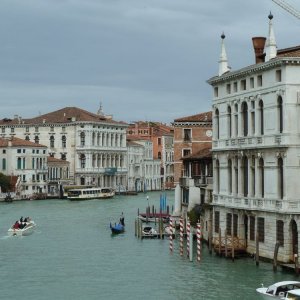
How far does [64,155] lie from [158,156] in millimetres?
17339

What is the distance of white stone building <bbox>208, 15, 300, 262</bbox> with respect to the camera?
64.0 ft

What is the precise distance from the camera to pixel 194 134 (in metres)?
35.6

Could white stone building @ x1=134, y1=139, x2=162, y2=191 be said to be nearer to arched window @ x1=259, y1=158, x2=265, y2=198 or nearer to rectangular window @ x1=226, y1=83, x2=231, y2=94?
rectangular window @ x1=226, y1=83, x2=231, y2=94

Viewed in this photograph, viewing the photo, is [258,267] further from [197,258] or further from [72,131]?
[72,131]

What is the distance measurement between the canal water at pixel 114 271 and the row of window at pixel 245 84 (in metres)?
4.25

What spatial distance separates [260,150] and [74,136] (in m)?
52.3

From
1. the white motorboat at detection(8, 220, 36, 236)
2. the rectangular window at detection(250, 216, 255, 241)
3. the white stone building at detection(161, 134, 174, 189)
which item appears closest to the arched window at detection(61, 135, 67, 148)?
the white stone building at detection(161, 134, 174, 189)

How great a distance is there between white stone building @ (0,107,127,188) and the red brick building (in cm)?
3629

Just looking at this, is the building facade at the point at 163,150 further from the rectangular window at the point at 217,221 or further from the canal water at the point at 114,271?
the rectangular window at the point at 217,221

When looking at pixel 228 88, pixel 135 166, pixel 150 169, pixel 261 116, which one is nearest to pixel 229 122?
pixel 228 88

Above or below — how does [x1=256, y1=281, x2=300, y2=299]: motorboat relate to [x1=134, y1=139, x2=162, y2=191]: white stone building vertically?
below

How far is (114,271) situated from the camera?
21125mm

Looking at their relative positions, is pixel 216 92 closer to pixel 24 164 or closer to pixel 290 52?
pixel 290 52

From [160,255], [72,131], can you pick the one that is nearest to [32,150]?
[72,131]
